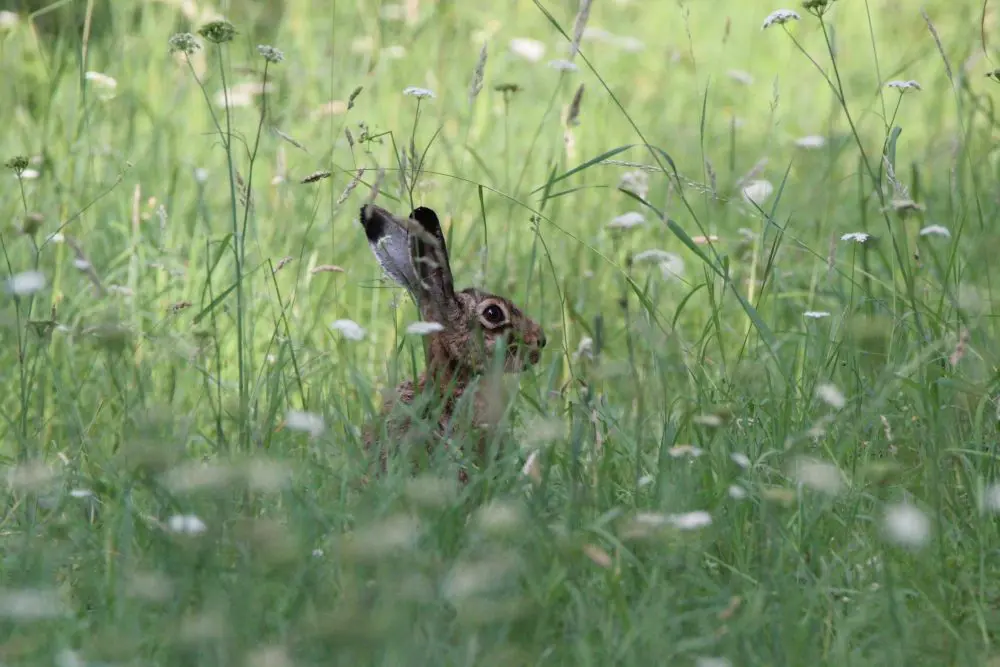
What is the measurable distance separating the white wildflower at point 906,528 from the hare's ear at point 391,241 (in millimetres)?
1858

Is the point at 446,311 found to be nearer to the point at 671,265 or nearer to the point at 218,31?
the point at 671,265

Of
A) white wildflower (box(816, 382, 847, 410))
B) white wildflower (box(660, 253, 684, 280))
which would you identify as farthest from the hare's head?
white wildflower (box(816, 382, 847, 410))

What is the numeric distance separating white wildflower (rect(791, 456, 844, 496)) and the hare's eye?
1.60m

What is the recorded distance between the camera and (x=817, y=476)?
2.87m

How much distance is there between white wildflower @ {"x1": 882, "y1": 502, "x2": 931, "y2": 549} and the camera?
2.62 meters

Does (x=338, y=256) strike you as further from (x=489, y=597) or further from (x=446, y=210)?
(x=489, y=597)

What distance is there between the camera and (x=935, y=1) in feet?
32.9

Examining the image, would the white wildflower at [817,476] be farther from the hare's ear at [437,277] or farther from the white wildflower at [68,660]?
the hare's ear at [437,277]

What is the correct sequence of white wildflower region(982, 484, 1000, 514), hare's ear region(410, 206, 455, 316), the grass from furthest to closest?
hare's ear region(410, 206, 455, 316), white wildflower region(982, 484, 1000, 514), the grass

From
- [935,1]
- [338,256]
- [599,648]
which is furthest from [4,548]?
[935,1]

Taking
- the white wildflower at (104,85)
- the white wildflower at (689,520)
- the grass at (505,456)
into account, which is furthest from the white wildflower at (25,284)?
the white wildflower at (104,85)

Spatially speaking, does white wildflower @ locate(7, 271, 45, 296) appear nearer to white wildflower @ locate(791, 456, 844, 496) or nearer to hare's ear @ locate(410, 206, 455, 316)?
hare's ear @ locate(410, 206, 455, 316)

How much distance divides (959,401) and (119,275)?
2948mm

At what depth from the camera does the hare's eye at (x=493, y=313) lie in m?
4.56
